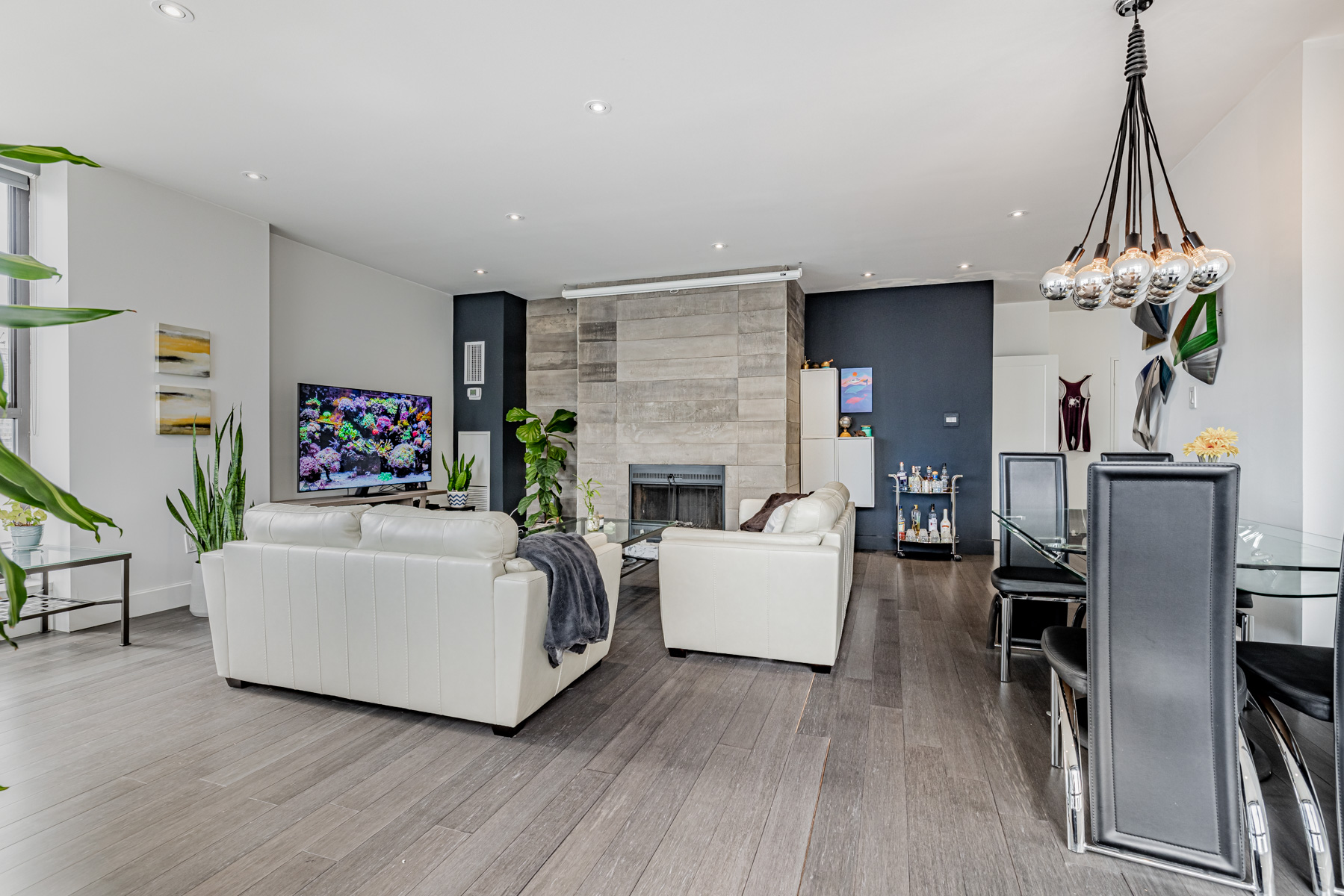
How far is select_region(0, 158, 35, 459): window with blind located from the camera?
3701 mm

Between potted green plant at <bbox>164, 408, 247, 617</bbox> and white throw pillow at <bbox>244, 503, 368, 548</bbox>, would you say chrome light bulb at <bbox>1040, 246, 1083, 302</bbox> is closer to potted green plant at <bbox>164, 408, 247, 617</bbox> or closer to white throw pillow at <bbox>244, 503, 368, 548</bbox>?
white throw pillow at <bbox>244, 503, 368, 548</bbox>

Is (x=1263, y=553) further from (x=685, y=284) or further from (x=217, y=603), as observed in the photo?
(x=685, y=284)

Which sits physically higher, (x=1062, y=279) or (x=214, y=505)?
(x=1062, y=279)

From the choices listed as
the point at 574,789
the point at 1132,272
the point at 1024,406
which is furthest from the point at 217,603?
the point at 1024,406

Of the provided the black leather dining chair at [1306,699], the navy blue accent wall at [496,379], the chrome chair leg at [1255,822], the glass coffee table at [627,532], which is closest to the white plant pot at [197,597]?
the glass coffee table at [627,532]

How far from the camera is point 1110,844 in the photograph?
1.75m

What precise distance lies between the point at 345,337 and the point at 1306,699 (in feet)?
20.7

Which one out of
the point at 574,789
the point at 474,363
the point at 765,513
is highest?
the point at 474,363

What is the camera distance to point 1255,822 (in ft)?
5.37

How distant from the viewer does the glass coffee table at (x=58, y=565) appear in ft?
10.6

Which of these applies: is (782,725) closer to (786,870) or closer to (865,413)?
(786,870)

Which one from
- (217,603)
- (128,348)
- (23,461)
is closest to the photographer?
(23,461)

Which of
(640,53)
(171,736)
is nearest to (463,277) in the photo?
(640,53)

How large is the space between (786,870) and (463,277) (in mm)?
5904
